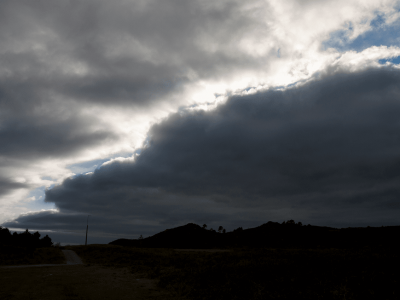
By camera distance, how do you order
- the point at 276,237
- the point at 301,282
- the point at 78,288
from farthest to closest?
the point at 276,237
the point at 78,288
the point at 301,282

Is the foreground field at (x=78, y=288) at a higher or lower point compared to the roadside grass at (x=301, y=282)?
lower

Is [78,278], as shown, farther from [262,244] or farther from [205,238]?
[205,238]

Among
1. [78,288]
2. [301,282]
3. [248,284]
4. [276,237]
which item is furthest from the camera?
[276,237]

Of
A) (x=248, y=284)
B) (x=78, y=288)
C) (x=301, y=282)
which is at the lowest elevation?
(x=78, y=288)

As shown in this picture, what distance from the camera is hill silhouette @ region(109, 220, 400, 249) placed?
76188mm

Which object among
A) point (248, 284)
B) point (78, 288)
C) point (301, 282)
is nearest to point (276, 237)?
point (248, 284)

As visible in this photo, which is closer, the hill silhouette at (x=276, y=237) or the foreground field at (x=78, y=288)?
the foreground field at (x=78, y=288)

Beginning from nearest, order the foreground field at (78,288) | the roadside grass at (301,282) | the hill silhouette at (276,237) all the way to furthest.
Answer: the roadside grass at (301,282)
the foreground field at (78,288)
the hill silhouette at (276,237)

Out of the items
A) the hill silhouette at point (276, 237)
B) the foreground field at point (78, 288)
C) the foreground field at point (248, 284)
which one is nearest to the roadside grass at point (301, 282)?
the foreground field at point (248, 284)

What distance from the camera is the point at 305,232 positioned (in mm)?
91625

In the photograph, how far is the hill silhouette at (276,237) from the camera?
250 feet

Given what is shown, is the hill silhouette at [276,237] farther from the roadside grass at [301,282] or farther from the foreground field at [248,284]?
the foreground field at [248,284]

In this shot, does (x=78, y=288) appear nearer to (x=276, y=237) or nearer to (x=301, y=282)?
(x=301, y=282)

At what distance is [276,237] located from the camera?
300 feet
